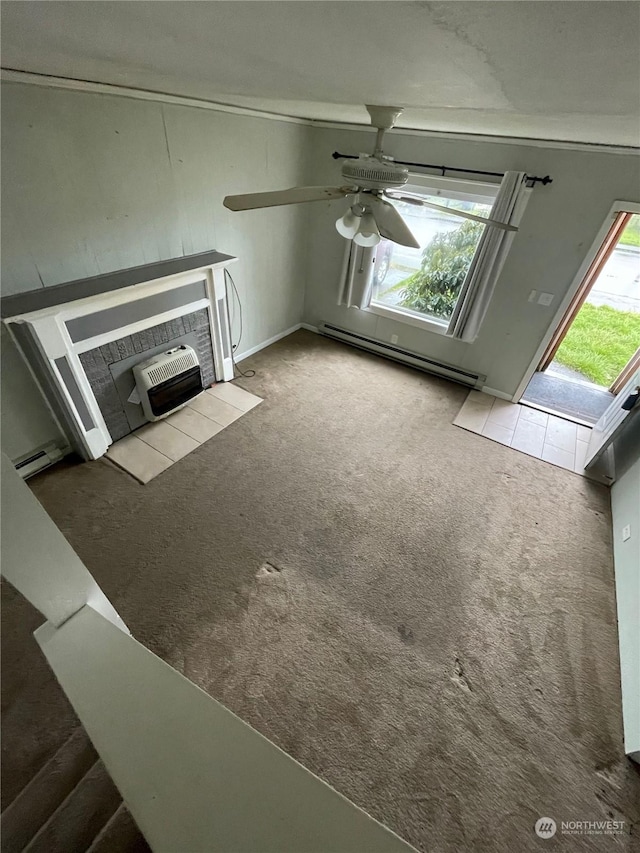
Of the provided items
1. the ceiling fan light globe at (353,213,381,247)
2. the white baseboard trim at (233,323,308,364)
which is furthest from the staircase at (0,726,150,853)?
the white baseboard trim at (233,323,308,364)

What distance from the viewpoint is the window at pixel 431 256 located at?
11.2 feet

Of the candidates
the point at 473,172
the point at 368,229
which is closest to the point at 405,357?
Result: the point at 473,172

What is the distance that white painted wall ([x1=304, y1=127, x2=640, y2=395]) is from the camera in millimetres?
2861

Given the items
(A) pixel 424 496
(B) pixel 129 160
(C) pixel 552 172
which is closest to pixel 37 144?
(B) pixel 129 160

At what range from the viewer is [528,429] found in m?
3.60

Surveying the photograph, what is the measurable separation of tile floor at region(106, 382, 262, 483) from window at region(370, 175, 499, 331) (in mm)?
2006

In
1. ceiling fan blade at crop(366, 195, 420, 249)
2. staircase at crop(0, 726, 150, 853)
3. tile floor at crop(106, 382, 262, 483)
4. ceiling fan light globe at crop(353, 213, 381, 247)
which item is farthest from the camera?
tile floor at crop(106, 382, 262, 483)

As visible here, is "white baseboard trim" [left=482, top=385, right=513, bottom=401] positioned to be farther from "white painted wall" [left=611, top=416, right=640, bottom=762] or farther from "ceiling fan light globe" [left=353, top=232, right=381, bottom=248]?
"ceiling fan light globe" [left=353, top=232, right=381, bottom=248]

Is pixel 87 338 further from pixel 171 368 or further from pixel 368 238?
pixel 368 238

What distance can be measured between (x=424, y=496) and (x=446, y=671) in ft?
3.87

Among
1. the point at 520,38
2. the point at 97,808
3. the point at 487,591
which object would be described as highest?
the point at 520,38

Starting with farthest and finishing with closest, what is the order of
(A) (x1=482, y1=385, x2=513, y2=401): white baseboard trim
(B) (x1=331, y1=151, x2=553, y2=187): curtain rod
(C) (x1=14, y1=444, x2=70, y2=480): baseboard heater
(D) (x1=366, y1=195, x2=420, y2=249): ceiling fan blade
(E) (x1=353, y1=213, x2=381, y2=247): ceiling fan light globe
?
(A) (x1=482, y1=385, x2=513, y2=401): white baseboard trim < (B) (x1=331, y1=151, x2=553, y2=187): curtain rod < (C) (x1=14, y1=444, x2=70, y2=480): baseboard heater < (E) (x1=353, y1=213, x2=381, y2=247): ceiling fan light globe < (D) (x1=366, y1=195, x2=420, y2=249): ceiling fan blade

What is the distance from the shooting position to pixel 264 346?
4.45 meters

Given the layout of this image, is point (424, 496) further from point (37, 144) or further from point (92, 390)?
point (37, 144)
